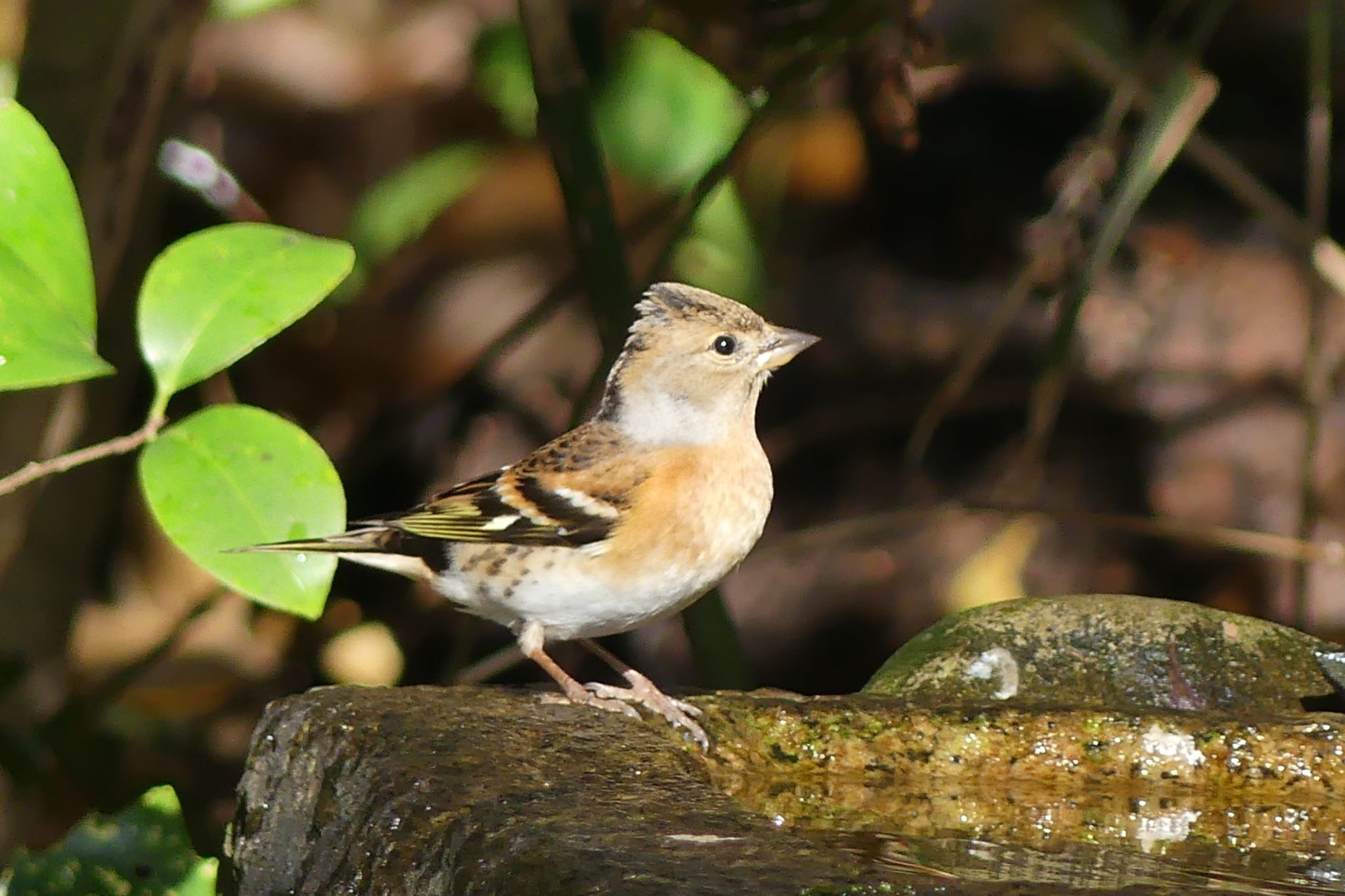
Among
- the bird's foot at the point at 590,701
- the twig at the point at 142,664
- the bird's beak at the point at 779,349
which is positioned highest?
the bird's beak at the point at 779,349

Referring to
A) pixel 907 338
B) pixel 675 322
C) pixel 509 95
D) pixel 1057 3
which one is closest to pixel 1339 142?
pixel 1057 3

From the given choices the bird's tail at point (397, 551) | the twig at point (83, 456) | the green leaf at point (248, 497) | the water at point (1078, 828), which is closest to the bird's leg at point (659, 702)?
the water at point (1078, 828)

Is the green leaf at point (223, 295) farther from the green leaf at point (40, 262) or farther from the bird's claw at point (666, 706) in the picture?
the bird's claw at point (666, 706)

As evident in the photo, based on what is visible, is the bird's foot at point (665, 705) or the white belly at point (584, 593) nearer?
the bird's foot at point (665, 705)

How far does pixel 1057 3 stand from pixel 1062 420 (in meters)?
1.65

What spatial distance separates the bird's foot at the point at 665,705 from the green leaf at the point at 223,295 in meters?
0.92

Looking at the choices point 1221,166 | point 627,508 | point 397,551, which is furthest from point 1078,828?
point 1221,166

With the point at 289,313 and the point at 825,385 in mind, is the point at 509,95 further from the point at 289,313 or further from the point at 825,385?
the point at 289,313

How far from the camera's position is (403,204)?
20.4ft

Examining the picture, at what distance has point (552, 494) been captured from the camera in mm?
3812

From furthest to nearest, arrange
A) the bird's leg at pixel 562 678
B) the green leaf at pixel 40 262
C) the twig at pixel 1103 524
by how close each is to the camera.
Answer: the twig at pixel 1103 524 → the bird's leg at pixel 562 678 → the green leaf at pixel 40 262

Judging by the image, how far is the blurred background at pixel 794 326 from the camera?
14.9 feet

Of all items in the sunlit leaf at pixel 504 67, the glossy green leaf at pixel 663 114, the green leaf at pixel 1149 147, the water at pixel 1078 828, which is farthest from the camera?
the sunlit leaf at pixel 504 67

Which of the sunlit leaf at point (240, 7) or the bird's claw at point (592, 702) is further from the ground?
the sunlit leaf at point (240, 7)
